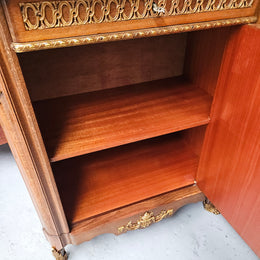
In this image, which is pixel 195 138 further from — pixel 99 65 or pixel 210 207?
pixel 99 65

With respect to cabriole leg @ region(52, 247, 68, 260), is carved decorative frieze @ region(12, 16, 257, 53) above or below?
above

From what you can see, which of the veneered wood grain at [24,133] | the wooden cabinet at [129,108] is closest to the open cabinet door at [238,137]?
the wooden cabinet at [129,108]

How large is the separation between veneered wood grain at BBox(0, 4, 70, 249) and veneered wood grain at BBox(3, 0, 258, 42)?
1cm

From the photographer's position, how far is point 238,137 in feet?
1.91

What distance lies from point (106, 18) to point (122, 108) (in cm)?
35

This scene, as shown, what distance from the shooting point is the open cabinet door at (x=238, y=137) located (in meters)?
0.51

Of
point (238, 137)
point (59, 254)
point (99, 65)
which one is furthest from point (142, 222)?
point (99, 65)

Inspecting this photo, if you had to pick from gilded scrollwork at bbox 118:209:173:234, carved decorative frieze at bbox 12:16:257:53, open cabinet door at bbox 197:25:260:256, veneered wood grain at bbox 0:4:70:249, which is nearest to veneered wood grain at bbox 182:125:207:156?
open cabinet door at bbox 197:25:260:256

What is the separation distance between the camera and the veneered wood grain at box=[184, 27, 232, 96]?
715mm

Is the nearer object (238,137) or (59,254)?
(238,137)

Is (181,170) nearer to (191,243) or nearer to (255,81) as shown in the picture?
(191,243)

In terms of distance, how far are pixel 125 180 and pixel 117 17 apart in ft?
1.79

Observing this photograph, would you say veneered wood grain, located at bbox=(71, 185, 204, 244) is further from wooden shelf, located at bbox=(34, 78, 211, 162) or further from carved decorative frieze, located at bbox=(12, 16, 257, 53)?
carved decorative frieze, located at bbox=(12, 16, 257, 53)

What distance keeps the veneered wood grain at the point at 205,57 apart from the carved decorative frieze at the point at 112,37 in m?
0.21
